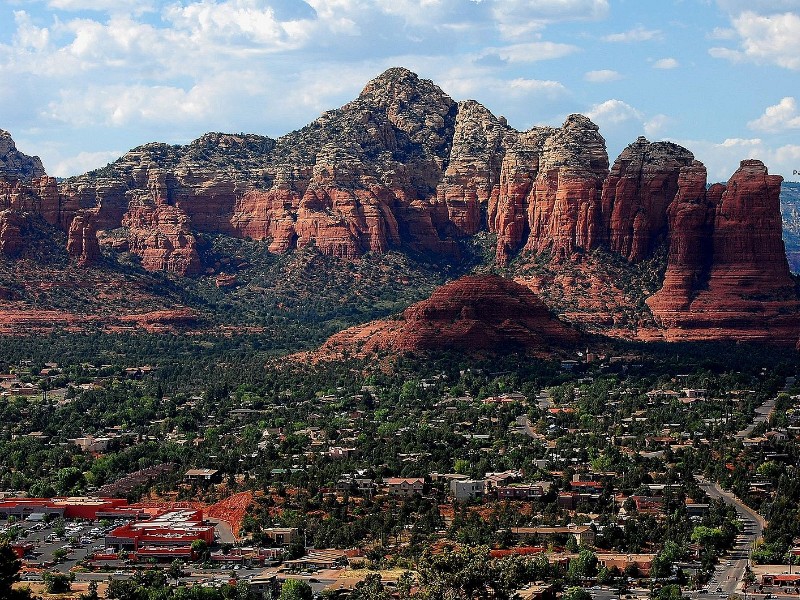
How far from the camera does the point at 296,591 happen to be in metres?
117

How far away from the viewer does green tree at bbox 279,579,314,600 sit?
11662 centimetres

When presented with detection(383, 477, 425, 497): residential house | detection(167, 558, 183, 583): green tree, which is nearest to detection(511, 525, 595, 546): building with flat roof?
detection(383, 477, 425, 497): residential house

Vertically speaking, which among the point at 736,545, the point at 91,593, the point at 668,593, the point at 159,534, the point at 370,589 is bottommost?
the point at 91,593

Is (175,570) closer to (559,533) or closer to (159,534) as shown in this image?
(159,534)

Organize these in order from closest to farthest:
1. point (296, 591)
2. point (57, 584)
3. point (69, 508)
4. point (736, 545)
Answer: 1. point (296, 591)
2. point (57, 584)
3. point (736, 545)
4. point (69, 508)

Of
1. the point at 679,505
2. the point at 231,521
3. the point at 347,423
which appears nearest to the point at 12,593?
the point at 231,521

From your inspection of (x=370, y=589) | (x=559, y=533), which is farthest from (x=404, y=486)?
(x=370, y=589)

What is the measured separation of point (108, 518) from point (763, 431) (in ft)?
182

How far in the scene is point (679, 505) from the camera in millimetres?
143625

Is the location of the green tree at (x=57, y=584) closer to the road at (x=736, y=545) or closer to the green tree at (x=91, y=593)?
the green tree at (x=91, y=593)

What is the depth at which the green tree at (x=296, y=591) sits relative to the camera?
383 feet

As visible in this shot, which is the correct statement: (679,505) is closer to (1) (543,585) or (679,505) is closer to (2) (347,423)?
(1) (543,585)

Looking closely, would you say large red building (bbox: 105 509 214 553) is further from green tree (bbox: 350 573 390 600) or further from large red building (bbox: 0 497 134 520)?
green tree (bbox: 350 573 390 600)

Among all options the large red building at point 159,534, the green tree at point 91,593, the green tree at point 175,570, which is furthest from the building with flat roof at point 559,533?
the green tree at point 91,593
